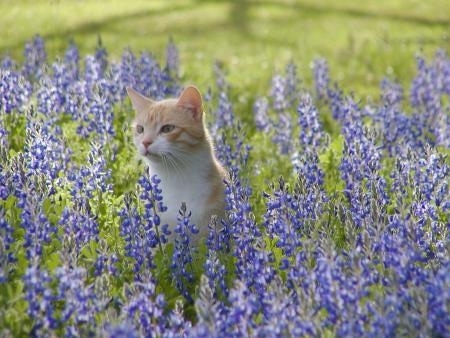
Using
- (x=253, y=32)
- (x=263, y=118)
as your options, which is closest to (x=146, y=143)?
(x=263, y=118)

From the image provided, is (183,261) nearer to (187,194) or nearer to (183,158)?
(187,194)

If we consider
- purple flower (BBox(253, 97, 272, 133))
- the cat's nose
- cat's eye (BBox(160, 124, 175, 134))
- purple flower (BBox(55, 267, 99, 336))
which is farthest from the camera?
purple flower (BBox(253, 97, 272, 133))

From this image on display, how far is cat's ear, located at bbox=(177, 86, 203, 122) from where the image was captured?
5.49m

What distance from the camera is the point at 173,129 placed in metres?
5.58

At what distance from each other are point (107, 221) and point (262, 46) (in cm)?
768

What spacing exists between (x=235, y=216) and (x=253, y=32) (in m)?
8.90

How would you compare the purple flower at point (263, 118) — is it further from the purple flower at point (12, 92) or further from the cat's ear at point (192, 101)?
the cat's ear at point (192, 101)

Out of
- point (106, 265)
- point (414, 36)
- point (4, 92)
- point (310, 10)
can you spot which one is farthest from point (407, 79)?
point (106, 265)

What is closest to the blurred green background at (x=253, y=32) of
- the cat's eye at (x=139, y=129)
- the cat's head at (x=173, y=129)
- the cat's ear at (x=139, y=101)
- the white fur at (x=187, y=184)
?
the cat's ear at (x=139, y=101)

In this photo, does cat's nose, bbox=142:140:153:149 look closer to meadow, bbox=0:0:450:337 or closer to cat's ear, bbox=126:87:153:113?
meadow, bbox=0:0:450:337

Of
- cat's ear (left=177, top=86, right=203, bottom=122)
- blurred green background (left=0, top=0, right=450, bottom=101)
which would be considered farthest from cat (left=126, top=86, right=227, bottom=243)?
blurred green background (left=0, top=0, right=450, bottom=101)

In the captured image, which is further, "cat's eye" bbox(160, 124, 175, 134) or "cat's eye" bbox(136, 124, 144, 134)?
"cat's eye" bbox(136, 124, 144, 134)

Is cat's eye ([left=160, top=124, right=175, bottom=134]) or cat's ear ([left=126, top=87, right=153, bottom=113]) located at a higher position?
cat's ear ([left=126, top=87, right=153, bottom=113])

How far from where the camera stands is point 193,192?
5270 mm
